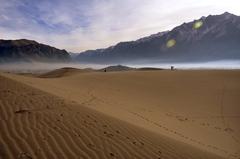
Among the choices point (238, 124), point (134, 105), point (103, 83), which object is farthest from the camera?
point (103, 83)

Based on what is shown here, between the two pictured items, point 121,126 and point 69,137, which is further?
point 121,126

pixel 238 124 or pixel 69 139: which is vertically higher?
pixel 69 139

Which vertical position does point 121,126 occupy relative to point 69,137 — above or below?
below

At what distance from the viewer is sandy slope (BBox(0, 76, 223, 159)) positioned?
19.6 ft

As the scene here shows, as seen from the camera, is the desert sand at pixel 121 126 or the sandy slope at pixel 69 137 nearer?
the sandy slope at pixel 69 137

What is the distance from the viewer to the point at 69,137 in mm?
6738

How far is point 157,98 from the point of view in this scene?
1895 centimetres

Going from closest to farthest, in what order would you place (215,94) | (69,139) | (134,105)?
(69,139) < (134,105) < (215,94)

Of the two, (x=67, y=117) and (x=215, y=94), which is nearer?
(x=67, y=117)

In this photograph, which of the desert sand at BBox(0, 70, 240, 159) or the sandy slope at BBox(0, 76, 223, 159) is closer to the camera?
the sandy slope at BBox(0, 76, 223, 159)

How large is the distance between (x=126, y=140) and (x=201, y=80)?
2117 cm

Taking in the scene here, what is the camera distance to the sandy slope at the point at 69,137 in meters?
5.98

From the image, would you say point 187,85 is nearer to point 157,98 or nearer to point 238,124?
point 157,98

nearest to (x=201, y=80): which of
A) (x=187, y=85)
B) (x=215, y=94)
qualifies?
(x=187, y=85)
